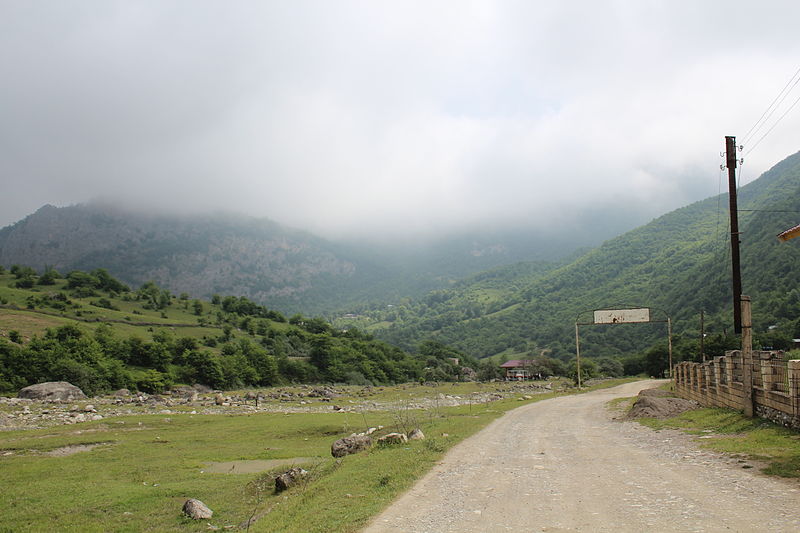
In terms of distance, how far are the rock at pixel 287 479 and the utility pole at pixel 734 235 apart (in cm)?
1779

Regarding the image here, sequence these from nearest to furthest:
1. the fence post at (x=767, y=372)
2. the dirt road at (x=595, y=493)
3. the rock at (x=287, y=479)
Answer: the dirt road at (x=595, y=493), the rock at (x=287, y=479), the fence post at (x=767, y=372)

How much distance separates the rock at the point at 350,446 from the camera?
19391 millimetres

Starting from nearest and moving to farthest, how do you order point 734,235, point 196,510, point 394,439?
point 196,510, point 394,439, point 734,235

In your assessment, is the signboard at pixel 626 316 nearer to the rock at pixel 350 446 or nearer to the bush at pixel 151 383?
the rock at pixel 350 446

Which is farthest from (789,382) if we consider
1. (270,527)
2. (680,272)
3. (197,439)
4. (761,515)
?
(680,272)

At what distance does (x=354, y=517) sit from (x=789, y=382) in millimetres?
14242

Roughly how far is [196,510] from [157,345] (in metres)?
73.1

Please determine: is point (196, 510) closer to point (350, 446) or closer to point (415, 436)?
point (350, 446)

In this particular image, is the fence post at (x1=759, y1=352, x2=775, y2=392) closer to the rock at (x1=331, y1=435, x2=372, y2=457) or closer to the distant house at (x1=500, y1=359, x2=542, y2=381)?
the rock at (x1=331, y1=435, x2=372, y2=457)

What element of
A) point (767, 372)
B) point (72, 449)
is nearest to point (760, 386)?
point (767, 372)

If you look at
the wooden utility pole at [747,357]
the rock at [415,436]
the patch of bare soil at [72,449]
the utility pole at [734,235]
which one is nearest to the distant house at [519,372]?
the utility pole at [734,235]

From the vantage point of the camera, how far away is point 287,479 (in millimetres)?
14867

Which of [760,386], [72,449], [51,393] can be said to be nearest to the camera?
[760,386]

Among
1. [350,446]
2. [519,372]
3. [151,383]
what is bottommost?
[519,372]
